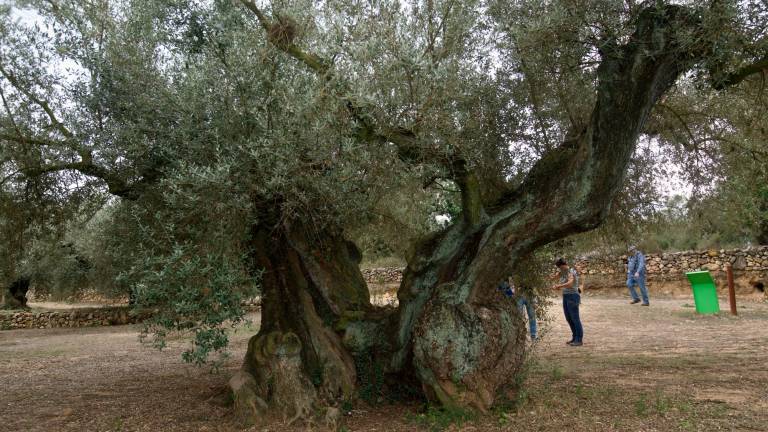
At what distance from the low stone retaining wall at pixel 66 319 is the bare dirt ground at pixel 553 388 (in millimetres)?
8477

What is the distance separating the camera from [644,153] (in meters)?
9.26

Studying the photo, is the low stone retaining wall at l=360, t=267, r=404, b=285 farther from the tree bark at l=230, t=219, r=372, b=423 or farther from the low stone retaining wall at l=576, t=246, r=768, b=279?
the tree bark at l=230, t=219, r=372, b=423

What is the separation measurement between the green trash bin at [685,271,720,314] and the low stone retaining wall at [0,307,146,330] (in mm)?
20301

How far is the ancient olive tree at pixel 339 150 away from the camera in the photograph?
5.71 meters

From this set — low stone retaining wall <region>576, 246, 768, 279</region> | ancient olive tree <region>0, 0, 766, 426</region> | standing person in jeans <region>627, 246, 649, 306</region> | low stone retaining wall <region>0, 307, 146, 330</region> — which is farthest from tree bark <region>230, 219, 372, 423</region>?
low stone retaining wall <region>0, 307, 146, 330</region>

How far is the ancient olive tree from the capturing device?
5.71 meters

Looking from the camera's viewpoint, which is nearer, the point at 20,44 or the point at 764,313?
the point at 20,44

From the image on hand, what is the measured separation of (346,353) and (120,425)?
9.48 ft

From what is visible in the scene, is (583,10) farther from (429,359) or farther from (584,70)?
(429,359)

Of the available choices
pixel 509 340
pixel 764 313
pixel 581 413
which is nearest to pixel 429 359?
pixel 509 340

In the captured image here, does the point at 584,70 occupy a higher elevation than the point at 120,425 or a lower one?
higher

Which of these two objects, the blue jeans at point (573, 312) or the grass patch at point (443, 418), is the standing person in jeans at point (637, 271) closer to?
the blue jeans at point (573, 312)

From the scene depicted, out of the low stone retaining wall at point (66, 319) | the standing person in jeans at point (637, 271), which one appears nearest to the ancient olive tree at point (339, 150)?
the standing person in jeans at point (637, 271)

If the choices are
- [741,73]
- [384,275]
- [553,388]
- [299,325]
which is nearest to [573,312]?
[553,388]
